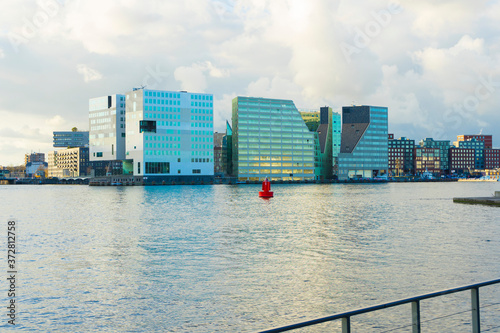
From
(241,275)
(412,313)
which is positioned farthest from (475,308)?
(241,275)

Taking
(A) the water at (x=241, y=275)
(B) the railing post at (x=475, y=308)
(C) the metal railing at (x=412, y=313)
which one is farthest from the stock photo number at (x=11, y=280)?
(B) the railing post at (x=475, y=308)

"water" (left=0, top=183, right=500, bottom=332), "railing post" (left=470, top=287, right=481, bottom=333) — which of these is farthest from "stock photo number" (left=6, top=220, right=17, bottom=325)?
"railing post" (left=470, top=287, right=481, bottom=333)

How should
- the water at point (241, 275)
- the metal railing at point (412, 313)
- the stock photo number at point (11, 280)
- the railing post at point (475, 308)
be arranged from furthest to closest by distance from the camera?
the stock photo number at point (11, 280), the water at point (241, 275), the railing post at point (475, 308), the metal railing at point (412, 313)

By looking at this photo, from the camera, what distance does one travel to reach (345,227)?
56906mm

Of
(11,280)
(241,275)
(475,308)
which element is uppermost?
(475,308)

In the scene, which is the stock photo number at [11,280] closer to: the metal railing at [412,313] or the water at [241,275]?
the water at [241,275]

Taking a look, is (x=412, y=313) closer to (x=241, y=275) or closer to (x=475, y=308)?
(x=475, y=308)

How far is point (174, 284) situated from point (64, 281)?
631 centimetres

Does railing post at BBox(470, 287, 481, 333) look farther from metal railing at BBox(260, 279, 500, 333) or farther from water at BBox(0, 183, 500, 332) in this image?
water at BBox(0, 183, 500, 332)

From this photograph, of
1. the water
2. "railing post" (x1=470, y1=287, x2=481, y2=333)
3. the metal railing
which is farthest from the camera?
the water

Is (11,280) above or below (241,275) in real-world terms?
below

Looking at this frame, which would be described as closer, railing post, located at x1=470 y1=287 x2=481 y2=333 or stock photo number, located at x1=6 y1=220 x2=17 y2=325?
railing post, located at x1=470 y1=287 x2=481 y2=333

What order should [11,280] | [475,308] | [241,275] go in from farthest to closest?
[241,275], [11,280], [475,308]

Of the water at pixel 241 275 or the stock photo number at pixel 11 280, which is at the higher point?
the water at pixel 241 275
